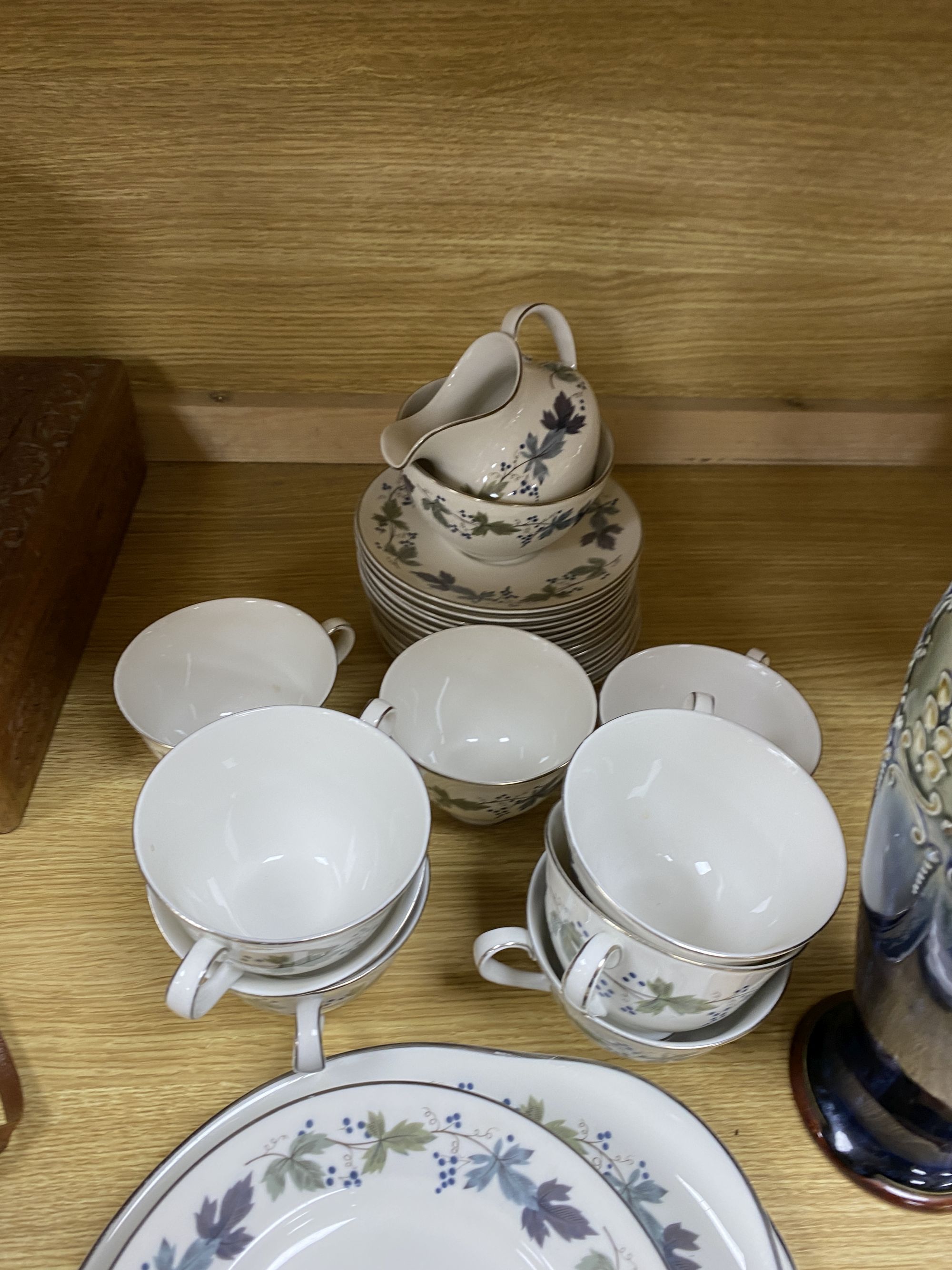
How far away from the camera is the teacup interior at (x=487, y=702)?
2.04 ft

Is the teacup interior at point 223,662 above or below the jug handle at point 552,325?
below

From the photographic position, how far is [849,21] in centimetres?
66

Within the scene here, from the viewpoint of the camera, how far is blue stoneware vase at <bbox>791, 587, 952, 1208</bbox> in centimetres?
35

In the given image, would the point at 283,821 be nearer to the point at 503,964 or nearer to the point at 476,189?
the point at 503,964

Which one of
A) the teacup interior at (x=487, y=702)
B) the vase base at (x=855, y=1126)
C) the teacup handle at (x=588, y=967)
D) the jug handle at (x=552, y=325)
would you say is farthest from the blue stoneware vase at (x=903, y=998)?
the jug handle at (x=552, y=325)

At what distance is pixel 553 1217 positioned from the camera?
0.41 meters

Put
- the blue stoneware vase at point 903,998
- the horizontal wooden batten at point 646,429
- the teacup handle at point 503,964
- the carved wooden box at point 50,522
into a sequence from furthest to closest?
the horizontal wooden batten at point 646,429, the carved wooden box at point 50,522, the teacup handle at point 503,964, the blue stoneware vase at point 903,998

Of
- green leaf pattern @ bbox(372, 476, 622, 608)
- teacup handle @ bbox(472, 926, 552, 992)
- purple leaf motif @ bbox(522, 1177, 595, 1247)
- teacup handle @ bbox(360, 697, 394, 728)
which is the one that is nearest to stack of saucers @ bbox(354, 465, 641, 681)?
green leaf pattern @ bbox(372, 476, 622, 608)

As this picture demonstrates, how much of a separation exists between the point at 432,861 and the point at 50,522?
0.35 m

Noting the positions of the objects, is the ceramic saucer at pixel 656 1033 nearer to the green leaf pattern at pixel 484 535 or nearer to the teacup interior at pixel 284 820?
the teacup interior at pixel 284 820

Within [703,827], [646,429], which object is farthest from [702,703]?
[646,429]

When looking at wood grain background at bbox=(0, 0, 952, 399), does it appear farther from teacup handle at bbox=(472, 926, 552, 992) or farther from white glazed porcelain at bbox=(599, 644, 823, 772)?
teacup handle at bbox=(472, 926, 552, 992)

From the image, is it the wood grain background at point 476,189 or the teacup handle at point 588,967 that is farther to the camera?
the wood grain background at point 476,189

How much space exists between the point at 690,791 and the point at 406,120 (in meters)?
0.54
